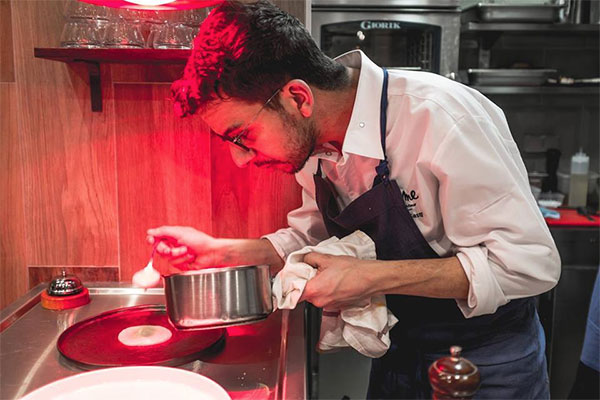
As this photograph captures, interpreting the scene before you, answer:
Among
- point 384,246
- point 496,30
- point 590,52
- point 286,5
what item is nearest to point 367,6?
point 496,30

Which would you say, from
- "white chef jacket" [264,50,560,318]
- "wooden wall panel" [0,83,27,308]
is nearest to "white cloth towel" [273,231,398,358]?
"white chef jacket" [264,50,560,318]

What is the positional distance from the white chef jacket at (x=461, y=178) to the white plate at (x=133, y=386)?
556 mm

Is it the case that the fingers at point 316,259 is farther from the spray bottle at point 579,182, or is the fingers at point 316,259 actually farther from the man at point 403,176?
the spray bottle at point 579,182

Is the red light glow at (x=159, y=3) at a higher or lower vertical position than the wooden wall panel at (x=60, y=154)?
higher

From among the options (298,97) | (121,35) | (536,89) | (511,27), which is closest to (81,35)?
(121,35)

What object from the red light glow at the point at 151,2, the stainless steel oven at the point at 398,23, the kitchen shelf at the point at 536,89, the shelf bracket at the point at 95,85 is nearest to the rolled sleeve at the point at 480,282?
the red light glow at the point at 151,2

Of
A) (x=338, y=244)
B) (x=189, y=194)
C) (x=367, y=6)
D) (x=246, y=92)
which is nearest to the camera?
(x=246, y=92)

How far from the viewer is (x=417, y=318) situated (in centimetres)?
151

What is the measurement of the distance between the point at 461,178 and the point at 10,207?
125 centimetres

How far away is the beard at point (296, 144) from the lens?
4.36 feet

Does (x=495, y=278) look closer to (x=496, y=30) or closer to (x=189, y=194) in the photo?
(x=189, y=194)

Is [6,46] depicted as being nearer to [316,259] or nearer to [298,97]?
[298,97]

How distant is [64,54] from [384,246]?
34.5 inches

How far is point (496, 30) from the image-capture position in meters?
3.22
